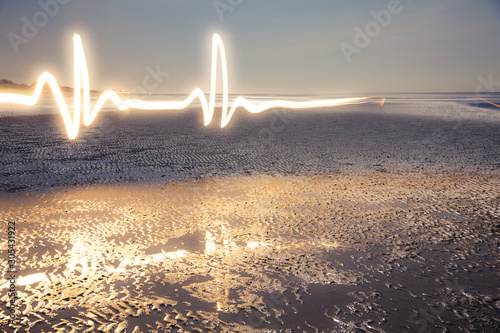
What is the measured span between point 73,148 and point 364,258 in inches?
430

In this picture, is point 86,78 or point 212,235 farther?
point 86,78

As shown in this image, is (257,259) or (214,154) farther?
(214,154)

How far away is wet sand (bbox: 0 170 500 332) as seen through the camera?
3252mm

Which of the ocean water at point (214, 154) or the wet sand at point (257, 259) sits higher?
the ocean water at point (214, 154)

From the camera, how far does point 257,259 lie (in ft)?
14.4

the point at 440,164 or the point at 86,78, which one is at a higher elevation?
the point at 86,78

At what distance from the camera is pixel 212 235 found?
203 inches

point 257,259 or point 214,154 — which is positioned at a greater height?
point 214,154

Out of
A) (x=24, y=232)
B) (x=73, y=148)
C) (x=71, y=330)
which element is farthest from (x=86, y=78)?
(x=71, y=330)

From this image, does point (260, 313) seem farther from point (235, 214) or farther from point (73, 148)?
point (73, 148)

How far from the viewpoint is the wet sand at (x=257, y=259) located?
3.25 metres

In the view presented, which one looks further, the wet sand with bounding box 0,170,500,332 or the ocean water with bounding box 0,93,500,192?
the ocean water with bounding box 0,93,500,192

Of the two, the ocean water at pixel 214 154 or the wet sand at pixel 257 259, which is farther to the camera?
the ocean water at pixel 214 154

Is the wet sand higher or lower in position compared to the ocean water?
lower
